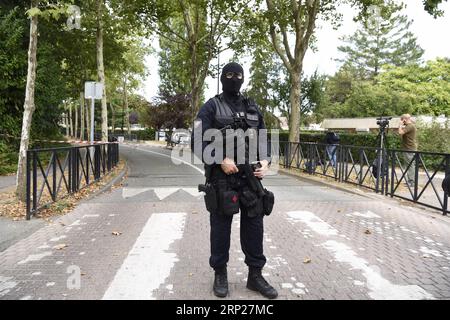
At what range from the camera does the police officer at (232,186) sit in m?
3.84

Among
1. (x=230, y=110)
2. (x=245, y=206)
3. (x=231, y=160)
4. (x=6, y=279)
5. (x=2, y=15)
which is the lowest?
(x=6, y=279)

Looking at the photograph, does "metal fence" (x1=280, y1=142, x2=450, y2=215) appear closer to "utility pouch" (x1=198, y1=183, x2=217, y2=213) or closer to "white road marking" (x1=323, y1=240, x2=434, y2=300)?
"white road marking" (x1=323, y1=240, x2=434, y2=300)

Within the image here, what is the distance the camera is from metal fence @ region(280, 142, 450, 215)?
28.8 ft

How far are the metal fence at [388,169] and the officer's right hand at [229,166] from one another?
166 inches

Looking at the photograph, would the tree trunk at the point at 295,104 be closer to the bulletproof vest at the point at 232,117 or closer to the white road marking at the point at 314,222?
the white road marking at the point at 314,222

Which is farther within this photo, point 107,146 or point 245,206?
point 107,146

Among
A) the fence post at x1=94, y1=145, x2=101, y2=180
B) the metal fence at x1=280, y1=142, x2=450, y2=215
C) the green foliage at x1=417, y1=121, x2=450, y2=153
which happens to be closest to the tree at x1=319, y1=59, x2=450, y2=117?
the green foliage at x1=417, y1=121, x2=450, y2=153
